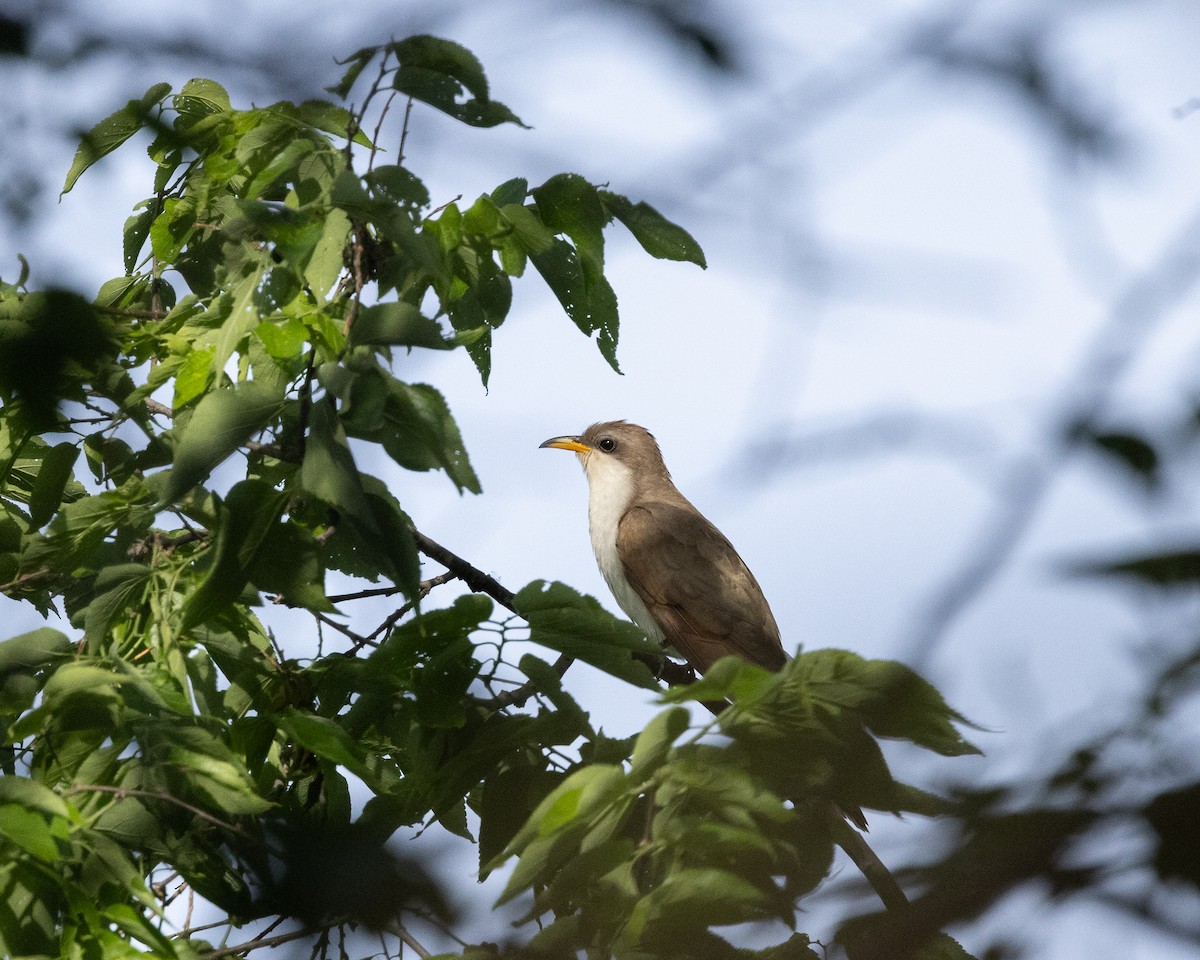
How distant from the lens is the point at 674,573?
22.2ft

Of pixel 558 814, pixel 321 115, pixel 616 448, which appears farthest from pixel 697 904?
pixel 616 448

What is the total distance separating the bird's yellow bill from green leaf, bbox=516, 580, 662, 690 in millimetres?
5636

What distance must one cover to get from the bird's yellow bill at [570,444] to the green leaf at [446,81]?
18.3 feet

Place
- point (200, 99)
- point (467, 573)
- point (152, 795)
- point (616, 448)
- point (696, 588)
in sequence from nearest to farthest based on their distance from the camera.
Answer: point (152, 795) < point (200, 99) < point (467, 573) < point (696, 588) < point (616, 448)

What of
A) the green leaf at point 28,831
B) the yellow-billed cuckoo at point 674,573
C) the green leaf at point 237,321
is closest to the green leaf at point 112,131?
the green leaf at point 237,321

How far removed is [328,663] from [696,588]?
3844 millimetres

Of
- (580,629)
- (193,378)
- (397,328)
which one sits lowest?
(580,629)

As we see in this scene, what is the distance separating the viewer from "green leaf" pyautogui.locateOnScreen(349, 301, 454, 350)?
2.39 metres

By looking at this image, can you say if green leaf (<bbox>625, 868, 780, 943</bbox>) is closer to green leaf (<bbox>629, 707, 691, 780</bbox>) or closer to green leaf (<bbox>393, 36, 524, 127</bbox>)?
green leaf (<bbox>629, 707, 691, 780</bbox>)

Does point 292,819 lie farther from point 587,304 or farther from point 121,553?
point 587,304

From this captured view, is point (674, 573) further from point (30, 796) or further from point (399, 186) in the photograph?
point (30, 796)

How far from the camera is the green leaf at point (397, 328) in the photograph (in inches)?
94.2

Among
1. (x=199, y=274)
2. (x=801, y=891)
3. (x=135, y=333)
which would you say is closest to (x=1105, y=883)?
(x=801, y=891)

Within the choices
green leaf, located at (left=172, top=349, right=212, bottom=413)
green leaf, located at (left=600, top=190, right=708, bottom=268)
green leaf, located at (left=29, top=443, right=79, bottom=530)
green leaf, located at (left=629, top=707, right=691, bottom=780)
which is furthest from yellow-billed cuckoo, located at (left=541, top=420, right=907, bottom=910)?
green leaf, located at (left=629, top=707, right=691, bottom=780)
